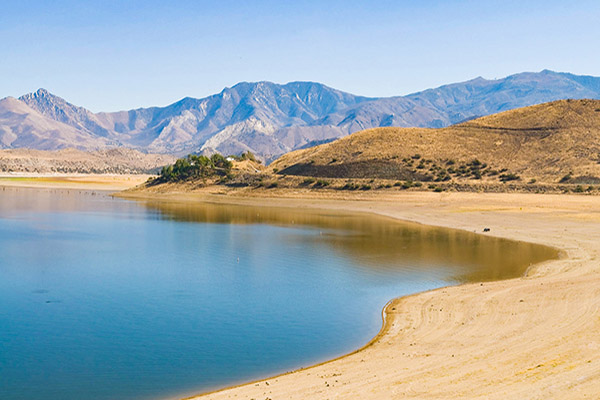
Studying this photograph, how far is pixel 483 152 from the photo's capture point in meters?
129

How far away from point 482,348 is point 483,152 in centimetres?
11414

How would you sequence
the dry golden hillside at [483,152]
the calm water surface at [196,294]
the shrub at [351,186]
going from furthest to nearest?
the dry golden hillside at [483,152]
the shrub at [351,186]
the calm water surface at [196,294]

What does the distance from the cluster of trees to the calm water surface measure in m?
67.2

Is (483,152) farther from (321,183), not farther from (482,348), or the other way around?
(482,348)

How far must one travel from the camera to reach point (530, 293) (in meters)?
29.2

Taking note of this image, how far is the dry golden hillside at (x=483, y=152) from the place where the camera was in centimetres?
11344

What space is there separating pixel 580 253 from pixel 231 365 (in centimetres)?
3042

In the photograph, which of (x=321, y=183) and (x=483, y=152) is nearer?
(x=321, y=183)

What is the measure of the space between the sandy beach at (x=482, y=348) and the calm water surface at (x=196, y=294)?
1852 mm

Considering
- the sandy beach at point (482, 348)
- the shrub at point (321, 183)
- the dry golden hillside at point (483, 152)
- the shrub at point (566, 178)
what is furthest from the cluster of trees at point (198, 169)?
the sandy beach at point (482, 348)

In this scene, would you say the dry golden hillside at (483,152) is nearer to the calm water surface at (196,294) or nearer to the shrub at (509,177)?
the shrub at (509,177)

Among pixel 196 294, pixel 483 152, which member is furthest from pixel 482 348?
pixel 483 152

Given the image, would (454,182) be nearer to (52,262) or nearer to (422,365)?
(52,262)

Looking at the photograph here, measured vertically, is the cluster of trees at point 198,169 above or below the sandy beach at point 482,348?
above
